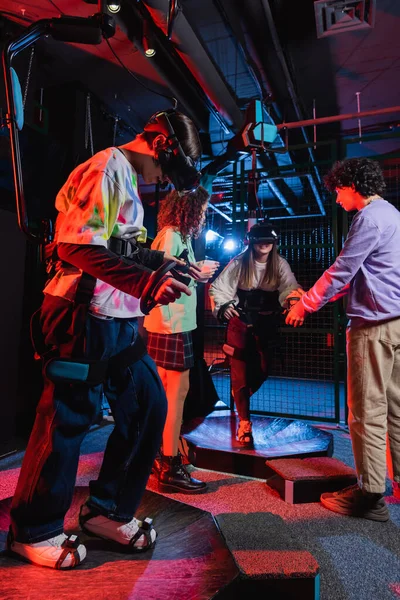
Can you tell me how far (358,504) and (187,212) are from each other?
2.16 meters

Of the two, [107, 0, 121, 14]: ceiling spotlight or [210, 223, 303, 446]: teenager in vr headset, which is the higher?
[107, 0, 121, 14]: ceiling spotlight

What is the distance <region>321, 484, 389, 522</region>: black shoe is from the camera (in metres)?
2.20

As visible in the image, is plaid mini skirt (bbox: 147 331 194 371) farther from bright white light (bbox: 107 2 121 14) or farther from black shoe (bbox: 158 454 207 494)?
bright white light (bbox: 107 2 121 14)

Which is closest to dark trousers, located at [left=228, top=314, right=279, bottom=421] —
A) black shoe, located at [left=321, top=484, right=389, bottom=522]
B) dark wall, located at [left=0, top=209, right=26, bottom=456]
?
black shoe, located at [left=321, top=484, right=389, bottom=522]

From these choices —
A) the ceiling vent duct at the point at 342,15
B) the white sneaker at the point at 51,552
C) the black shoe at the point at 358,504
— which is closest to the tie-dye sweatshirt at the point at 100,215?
the white sneaker at the point at 51,552

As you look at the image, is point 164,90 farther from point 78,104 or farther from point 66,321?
point 66,321

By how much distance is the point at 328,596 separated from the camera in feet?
4.99

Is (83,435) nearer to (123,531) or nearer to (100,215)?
(123,531)

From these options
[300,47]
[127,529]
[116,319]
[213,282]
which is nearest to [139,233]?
[116,319]

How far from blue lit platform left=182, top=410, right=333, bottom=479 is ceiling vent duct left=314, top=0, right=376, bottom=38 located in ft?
12.5

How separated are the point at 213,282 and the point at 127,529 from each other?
2347mm

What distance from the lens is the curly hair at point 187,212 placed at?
2.72m

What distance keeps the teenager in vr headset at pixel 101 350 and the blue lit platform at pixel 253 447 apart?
4.57 feet

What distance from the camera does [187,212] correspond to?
8.90 ft
